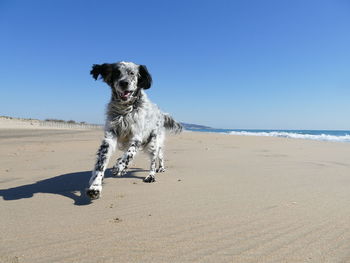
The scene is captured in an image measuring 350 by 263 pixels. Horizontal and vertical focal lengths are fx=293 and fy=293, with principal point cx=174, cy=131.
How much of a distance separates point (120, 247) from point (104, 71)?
3640 mm

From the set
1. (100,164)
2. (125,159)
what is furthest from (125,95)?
(100,164)

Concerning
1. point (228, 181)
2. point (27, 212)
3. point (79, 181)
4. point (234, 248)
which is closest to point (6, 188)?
point (79, 181)

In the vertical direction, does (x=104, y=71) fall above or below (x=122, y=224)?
above

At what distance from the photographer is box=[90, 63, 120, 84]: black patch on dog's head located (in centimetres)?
485

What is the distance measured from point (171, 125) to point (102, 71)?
242 centimetres

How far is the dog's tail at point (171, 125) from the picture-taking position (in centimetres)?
686

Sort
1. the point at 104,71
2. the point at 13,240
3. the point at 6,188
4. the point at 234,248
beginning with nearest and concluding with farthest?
the point at 234,248 < the point at 13,240 < the point at 6,188 < the point at 104,71

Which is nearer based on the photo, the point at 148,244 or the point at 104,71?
the point at 148,244

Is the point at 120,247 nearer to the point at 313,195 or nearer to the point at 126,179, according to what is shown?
the point at 313,195

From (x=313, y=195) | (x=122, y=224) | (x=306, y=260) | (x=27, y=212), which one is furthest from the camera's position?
(x=313, y=195)

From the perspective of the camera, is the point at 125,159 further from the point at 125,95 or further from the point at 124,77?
the point at 124,77

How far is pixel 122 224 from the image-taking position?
240cm

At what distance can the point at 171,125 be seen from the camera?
22.8 feet

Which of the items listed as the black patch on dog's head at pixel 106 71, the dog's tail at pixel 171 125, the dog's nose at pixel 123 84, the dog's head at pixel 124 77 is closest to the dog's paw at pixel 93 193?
the dog's head at pixel 124 77
